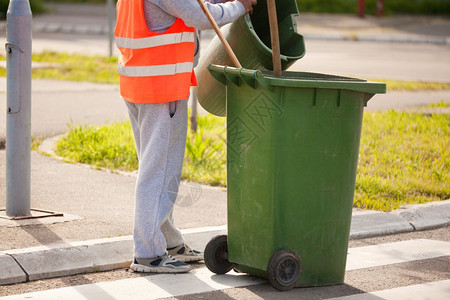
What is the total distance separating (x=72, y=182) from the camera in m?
6.05

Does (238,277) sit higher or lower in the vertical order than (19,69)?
lower

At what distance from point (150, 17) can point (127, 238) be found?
1.30 m

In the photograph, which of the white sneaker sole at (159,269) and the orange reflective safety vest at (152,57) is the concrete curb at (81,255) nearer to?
the white sneaker sole at (159,269)

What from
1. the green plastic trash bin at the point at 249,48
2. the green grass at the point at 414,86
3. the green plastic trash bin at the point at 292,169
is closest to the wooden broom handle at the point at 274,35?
the green plastic trash bin at the point at 292,169

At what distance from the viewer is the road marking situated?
393 centimetres

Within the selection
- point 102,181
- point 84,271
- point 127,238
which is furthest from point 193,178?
point 84,271

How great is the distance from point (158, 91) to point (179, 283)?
3.22 ft

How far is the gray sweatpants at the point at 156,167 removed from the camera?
419 cm

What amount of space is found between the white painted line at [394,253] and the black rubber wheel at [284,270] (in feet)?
1.93

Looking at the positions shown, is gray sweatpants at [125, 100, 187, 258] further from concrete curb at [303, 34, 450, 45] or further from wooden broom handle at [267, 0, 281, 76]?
concrete curb at [303, 34, 450, 45]

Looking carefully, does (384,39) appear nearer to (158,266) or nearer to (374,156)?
(374,156)

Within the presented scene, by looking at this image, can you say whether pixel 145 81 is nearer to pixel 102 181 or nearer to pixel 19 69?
pixel 19 69

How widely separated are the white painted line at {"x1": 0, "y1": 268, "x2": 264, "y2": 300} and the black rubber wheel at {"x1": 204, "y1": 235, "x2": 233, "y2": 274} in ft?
0.13

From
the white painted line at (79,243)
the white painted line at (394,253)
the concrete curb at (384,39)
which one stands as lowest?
the white painted line at (394,253)
